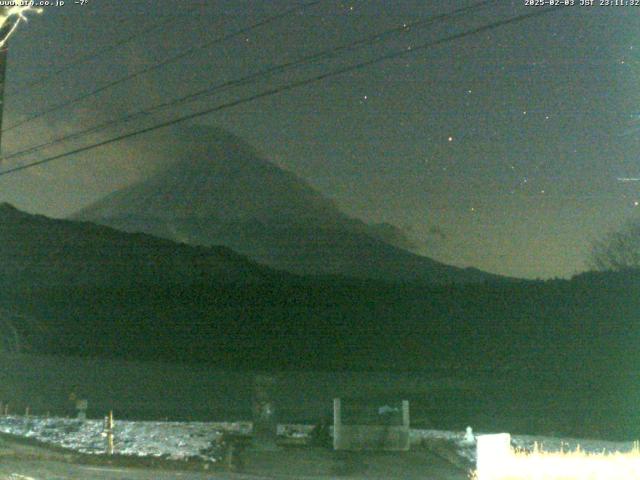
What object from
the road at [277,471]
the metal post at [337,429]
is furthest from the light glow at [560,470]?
the metal post at [337,429]

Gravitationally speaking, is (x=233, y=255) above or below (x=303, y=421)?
above

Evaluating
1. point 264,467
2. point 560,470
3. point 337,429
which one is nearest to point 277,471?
point 264,467

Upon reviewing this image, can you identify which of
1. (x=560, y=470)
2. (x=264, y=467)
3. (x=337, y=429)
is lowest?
(x=264, y=467)

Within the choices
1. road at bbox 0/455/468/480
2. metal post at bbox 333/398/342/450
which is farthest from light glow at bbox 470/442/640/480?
metal post at bbox 333/398/342/450

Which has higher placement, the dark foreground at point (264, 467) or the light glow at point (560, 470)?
the light glow at point (560, 470)

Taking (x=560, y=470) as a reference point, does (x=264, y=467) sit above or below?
below

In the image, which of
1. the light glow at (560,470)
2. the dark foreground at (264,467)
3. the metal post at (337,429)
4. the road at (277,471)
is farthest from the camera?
the metal post at (337,429)

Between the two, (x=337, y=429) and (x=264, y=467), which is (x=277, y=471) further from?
(x=337, y=429)

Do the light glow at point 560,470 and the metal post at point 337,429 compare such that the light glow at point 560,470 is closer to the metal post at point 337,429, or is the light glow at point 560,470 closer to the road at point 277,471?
the road at point 277,471

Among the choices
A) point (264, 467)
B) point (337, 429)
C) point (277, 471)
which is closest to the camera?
point (277, 471)

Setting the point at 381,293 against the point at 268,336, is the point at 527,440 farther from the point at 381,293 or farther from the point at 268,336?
the point at 381,293

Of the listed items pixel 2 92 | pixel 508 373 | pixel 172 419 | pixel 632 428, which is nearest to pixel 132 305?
pixel 508 373
